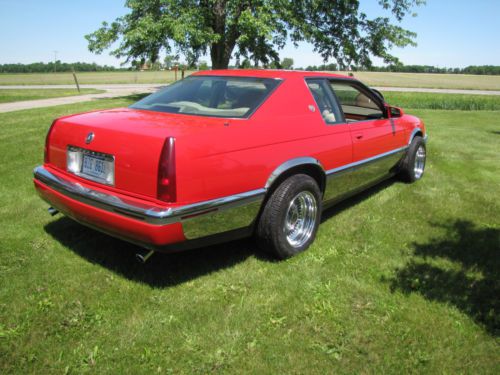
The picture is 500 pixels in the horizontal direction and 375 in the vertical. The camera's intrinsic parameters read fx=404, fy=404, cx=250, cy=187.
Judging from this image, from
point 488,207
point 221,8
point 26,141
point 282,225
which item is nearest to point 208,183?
point 282,225

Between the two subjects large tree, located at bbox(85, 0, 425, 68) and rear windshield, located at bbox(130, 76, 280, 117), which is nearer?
rear windshield, located at bbox(130, 76, 280, 117)

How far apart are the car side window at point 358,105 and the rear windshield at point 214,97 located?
134cm

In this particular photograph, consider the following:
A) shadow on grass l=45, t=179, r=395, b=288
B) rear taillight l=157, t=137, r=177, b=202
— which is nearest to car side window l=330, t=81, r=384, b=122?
shadow on grass l=45, t=179, r=395, b=288

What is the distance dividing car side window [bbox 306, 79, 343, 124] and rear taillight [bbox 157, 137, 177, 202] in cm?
175

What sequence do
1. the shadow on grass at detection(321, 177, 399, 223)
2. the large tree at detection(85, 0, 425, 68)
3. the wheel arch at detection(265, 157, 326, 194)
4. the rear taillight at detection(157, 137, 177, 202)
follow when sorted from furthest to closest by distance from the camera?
1. the large tree at detection(85, 0, 425, 68)
2. the shadow on grass at detection(321, 177, 399, 223)
3. the wheel arch at detection(265, 157, 326, 194)
4. the rear taillight at detection(157, 137, 177, 202)

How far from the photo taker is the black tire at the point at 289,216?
10.2ft

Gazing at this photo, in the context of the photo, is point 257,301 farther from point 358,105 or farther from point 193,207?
point 358,105

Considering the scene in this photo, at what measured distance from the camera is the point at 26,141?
7.39 meters

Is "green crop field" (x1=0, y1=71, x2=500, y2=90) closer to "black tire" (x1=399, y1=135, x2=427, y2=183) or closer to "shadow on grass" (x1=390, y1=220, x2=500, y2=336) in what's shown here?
"black tire" (x1=399, y1=135, x2=427, y2=183)

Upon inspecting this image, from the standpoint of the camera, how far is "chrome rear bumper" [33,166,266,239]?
97.2 inches

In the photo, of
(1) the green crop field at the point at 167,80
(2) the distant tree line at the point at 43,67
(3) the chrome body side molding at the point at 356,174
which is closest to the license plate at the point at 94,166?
(3) the chrome body side molding at the point at 356,174

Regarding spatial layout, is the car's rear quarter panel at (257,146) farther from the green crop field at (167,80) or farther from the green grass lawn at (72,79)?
the green crop field at (167,80)

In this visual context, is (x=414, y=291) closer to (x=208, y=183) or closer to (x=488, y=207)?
(x=208, y=183)

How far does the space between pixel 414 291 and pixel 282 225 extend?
1.10 metres
